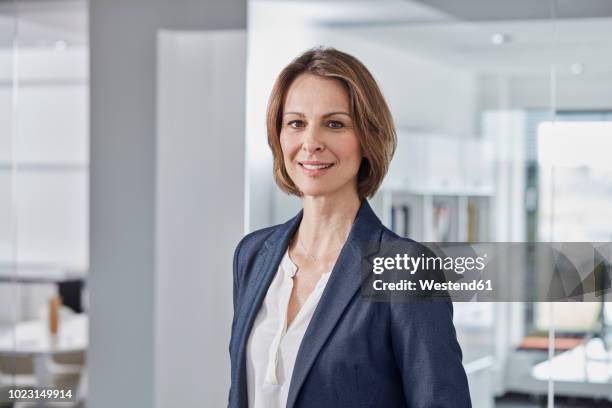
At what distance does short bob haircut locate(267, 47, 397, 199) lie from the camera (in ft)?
5.34

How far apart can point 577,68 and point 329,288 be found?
Result: 45.7 inches

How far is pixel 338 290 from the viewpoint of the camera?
1578mm

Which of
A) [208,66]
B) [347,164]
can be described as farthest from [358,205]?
[208,66]

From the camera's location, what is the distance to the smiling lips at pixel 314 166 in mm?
1694

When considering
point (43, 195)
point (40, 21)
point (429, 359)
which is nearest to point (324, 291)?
point (429, 359)

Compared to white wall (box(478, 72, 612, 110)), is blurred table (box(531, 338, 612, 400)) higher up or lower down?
lower down

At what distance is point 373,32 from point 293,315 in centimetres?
118

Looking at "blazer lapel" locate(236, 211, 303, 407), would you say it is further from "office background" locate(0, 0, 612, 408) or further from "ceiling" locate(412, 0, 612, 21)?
"ceiling" locate(412, 0, 612, 21)

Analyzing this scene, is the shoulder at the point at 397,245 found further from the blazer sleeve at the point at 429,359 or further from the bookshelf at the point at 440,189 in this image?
the bookshelf at the point at 440,189

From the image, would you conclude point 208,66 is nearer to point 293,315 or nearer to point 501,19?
point 501,19

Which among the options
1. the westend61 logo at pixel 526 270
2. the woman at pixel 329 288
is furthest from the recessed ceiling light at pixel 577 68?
the woman at pixel 329 288

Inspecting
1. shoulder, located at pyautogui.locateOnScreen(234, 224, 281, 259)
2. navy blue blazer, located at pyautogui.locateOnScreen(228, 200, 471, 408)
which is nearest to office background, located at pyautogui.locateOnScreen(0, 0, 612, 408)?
shoulder, located at pyautogui.locateOnScreen(234, 224, 281, 259)

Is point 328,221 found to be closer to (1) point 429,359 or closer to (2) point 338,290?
Answer: (2) point 338,290

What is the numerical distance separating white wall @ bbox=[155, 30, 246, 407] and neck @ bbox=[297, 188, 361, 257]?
3.19 feet
